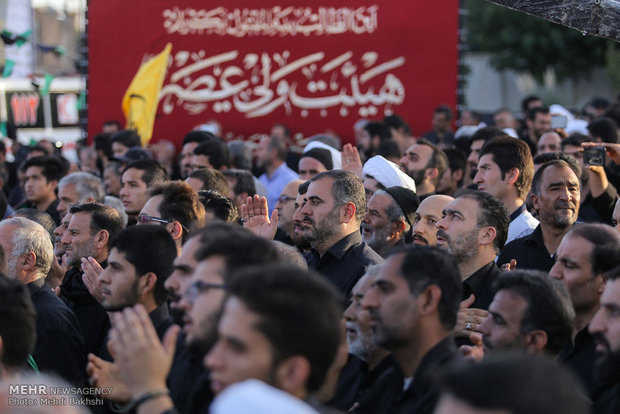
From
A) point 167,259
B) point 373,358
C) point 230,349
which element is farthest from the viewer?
point 167,259

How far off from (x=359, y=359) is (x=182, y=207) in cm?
191

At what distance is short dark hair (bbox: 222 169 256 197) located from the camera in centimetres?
733

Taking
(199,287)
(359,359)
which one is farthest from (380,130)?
(199,287)

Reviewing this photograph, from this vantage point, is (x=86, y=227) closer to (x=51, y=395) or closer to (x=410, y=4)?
(x=51, y=395)

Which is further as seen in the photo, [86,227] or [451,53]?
[451,53]

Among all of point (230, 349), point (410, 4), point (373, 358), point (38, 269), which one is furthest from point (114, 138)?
point (230, 349)

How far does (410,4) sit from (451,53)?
767 mm

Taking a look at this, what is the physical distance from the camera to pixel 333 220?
18.5 feet

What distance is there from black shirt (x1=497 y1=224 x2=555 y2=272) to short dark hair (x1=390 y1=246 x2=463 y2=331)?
203 cm

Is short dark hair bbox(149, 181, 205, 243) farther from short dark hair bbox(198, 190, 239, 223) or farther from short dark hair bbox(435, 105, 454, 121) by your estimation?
short dark hair bbox(435, 105, 454, 121)

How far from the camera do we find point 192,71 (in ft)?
38.0

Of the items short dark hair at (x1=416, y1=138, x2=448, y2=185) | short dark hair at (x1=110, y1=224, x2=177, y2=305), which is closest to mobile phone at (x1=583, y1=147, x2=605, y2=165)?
short dark hair at (x1=416, y1=138, x2=448, y2=185)

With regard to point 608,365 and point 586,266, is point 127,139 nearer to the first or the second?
point 586,266

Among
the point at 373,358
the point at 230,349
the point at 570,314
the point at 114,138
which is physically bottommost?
the point at 114,138
